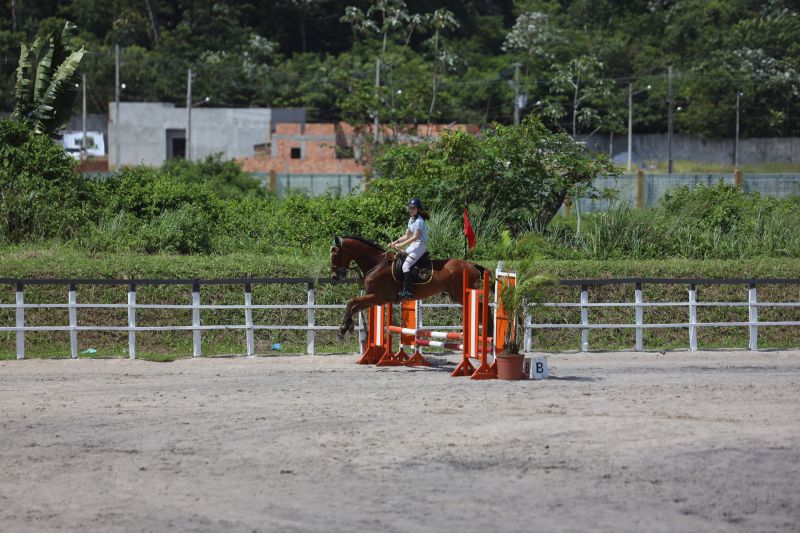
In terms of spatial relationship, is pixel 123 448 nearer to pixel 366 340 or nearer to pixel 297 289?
pixel 366 340

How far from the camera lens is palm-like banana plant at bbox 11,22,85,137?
34.1 m

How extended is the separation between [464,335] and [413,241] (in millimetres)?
2090

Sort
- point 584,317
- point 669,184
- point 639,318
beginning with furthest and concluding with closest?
1. point 669,184
2. point 639,318
3. point 584,317

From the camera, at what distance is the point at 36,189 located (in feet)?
101

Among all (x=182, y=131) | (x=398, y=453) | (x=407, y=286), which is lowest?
(x=398, y=453)

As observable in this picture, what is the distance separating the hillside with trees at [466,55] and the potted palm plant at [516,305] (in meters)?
52.4

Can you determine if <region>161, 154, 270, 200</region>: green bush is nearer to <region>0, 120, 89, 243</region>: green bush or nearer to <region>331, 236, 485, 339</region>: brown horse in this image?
<region>0, 120, 89, 243</region>: green bush

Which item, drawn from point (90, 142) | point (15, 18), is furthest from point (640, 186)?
point (15, 18)

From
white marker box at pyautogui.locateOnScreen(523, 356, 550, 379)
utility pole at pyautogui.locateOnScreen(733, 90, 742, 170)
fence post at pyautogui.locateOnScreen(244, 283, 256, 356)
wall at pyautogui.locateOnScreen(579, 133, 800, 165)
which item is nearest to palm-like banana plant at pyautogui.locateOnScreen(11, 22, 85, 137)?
fence post at pyautogui.locateOnScreen(244, 283, 256, 356)

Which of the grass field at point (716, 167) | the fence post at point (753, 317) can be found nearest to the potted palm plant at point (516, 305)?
the fence post at point (753, 317)

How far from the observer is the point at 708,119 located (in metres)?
79.1

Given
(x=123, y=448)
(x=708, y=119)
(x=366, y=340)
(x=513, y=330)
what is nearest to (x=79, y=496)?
(x=123, y=448)

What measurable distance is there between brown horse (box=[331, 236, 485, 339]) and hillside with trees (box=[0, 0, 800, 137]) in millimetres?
50305

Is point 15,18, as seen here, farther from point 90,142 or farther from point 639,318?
point 639,318
